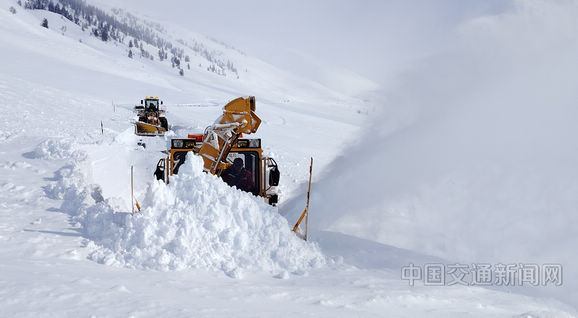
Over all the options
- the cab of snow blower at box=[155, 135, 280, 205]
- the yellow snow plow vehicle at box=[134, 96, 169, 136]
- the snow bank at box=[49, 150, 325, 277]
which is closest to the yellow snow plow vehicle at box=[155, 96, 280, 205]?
the cab of snow blower at box=[155, 135, 280, 205]

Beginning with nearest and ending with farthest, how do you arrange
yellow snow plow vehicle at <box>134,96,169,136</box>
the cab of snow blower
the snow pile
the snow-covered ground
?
the snow-covered ground, the cab of snow blower, the snow pile, yellow snow plow vehicle at <box>134,96,169,136</box>

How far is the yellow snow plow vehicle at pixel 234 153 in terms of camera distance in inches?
273

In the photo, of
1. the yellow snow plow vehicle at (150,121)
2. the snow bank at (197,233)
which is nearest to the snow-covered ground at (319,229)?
the snow bank at (197,233)

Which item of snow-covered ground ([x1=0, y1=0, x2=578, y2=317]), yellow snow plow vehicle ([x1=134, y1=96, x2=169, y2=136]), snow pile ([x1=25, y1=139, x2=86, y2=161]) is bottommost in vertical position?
snow-covered ground ([x1=0, y1=0, x2=578, y2=317])

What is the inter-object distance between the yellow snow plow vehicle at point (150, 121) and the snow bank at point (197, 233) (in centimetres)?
1580

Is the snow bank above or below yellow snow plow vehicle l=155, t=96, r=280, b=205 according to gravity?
below

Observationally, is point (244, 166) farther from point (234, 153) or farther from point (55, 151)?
point (55, 151)

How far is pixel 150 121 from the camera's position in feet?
74.2

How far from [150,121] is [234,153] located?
645 inches

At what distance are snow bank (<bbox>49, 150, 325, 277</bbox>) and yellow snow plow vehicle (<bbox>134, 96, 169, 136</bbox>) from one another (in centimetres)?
1580

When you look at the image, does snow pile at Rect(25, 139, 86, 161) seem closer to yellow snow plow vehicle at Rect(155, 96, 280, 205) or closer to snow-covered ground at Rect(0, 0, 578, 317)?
snow-covered ground at Rect(0, 0, 578, 317)

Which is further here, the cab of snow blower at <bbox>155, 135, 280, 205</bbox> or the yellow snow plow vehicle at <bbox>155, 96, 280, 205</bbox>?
the cab of snow blower at <bbox>155, 135, 280, 205</bbox>

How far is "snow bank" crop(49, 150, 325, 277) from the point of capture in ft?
16.9

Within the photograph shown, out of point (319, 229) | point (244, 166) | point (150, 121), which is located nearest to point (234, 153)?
point (244, 166)
